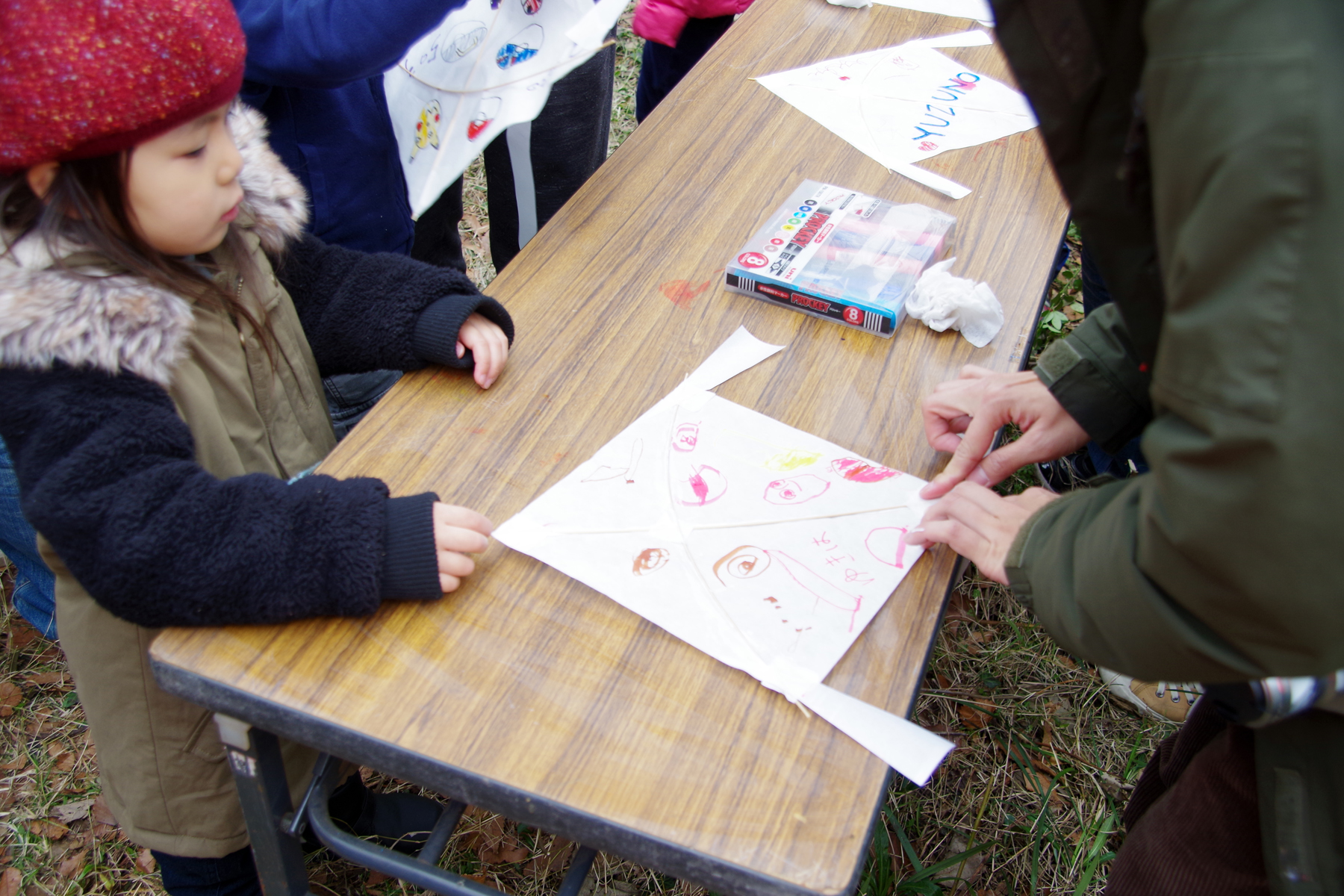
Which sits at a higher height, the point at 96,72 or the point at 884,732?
the point at 96,72

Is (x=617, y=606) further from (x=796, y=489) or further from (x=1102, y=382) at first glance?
(x=1102, y=382)

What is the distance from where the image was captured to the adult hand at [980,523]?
84 cm

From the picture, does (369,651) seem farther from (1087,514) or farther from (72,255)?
(1087,514)

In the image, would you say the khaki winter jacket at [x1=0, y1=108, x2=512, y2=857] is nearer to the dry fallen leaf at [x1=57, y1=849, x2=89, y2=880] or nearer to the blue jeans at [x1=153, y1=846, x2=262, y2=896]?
the blue jeans at [x1=153, y1=846, x2=262, y2=896]

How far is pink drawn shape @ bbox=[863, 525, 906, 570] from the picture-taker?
35.9 inches

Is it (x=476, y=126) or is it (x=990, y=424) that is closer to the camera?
(x=990, y=424)

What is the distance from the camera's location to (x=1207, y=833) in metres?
0.82

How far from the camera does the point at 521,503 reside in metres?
0.96

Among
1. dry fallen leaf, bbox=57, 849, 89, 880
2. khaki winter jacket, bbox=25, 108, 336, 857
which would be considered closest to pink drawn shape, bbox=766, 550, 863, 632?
khaki winter jacket, bbox=25, 108, 336, 857

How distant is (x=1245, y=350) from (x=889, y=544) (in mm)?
451

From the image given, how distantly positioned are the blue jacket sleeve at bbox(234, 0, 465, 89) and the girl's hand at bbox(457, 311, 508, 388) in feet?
1.44

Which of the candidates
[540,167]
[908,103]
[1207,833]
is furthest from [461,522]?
[540,167]

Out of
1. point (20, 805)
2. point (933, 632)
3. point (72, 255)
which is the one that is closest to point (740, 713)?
point (933, 632)

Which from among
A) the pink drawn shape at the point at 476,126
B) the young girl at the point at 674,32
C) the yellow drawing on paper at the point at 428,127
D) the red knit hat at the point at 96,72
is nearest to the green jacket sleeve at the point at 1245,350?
the red knit hat at the point at 96,72
